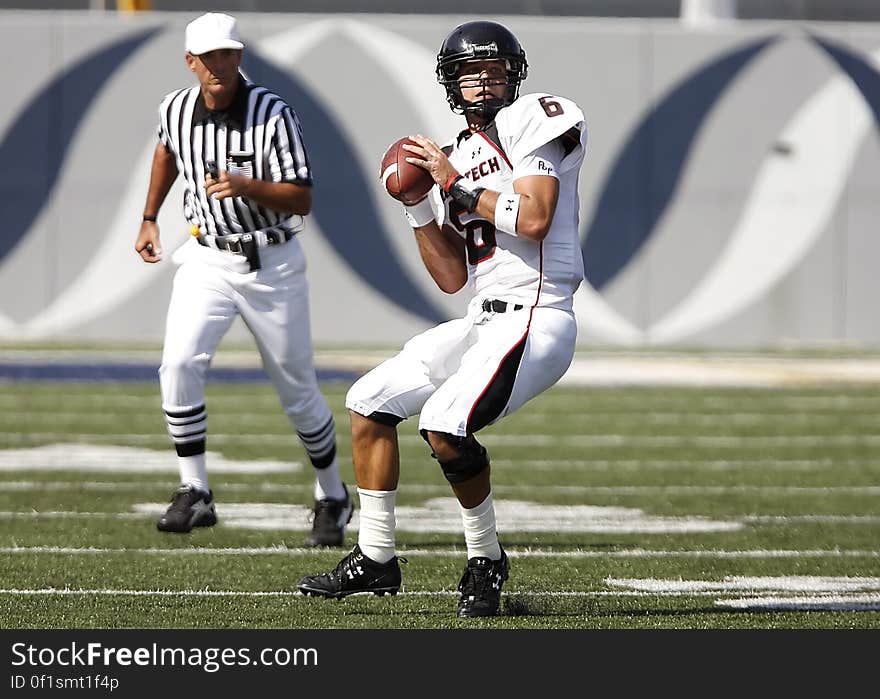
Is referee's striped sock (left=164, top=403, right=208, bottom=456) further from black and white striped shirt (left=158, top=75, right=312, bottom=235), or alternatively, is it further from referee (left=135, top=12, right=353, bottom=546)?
black and white striped shirt (left=158, top=75, right=312, bottom=235)

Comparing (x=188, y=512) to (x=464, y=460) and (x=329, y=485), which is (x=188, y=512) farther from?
(x=464, y=460)

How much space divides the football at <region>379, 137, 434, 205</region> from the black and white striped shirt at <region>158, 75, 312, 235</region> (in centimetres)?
121

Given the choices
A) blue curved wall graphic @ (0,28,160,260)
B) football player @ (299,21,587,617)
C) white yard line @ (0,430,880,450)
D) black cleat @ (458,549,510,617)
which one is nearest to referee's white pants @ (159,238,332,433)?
football player @ (299,21,587,617)

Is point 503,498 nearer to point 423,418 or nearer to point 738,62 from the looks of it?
point 423,418

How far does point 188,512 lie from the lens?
5902mm

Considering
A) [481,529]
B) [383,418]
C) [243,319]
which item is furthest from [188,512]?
[481,529]

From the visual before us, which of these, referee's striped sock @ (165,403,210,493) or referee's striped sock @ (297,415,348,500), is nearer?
referee's striped sock @ (165,403,210,493)

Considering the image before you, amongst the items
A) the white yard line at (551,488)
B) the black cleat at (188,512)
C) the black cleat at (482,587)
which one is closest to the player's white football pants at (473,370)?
the black cleat at (482,587)

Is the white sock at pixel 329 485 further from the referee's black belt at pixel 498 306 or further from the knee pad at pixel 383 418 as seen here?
the referee's black belt at pixel 498 306

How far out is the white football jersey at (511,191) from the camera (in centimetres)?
479

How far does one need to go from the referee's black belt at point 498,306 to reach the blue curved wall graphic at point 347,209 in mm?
12318

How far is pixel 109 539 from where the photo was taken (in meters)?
6.29

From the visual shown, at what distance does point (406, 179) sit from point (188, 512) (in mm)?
1644

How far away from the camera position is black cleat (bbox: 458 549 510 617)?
4801 millimetres
